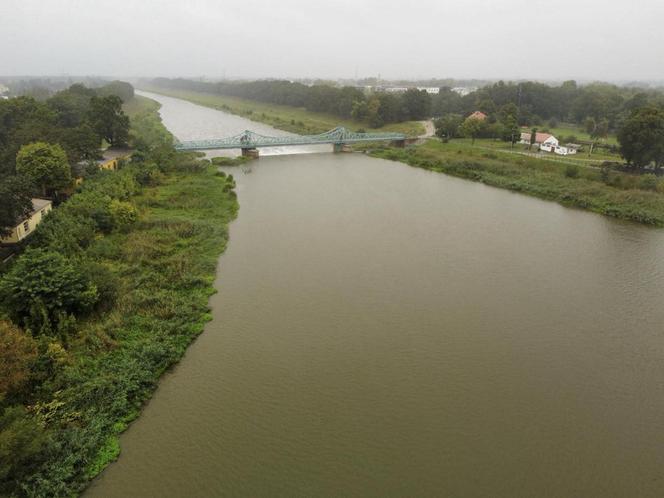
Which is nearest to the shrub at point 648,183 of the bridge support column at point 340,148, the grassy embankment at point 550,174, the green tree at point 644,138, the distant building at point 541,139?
the grassy embankment at point 550,174

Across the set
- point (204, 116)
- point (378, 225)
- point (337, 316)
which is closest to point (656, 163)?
point (378, 225)

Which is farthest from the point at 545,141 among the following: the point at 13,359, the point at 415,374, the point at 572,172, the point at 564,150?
the point at 13,359

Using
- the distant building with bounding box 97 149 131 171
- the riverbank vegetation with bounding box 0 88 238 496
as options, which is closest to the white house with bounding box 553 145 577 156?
the riverbank vegetation with bounding box 0 88 238 496

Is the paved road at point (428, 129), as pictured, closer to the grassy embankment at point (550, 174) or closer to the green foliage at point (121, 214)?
the grassy embankment at point (550, 174)

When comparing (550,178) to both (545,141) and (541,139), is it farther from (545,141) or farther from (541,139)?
(541,139)

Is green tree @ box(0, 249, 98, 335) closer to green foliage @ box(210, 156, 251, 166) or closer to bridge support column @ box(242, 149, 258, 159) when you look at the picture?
green foliage @ box(210, 156, 251, 166)

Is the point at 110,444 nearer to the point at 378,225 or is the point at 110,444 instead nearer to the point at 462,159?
the point at 378,225
